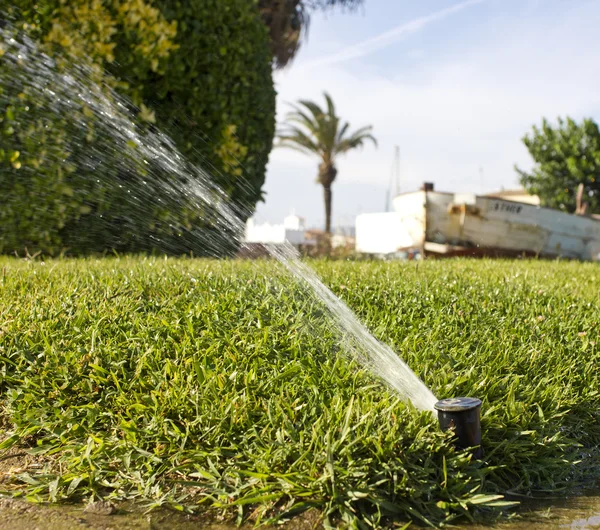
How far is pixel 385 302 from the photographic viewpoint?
12.8 ft

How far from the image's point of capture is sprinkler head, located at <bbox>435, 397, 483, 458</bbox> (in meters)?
2.35

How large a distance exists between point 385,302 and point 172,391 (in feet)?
5.29

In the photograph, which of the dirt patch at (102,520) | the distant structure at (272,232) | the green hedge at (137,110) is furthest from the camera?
the distant structure at (272,232)

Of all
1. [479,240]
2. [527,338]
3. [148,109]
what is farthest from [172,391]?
[479,240]

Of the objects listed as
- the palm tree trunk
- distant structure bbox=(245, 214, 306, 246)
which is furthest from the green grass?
the palm tree trunk

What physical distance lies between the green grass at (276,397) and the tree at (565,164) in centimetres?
2467

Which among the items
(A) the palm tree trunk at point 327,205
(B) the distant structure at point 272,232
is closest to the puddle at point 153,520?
(B) the distant structure at point 272,232

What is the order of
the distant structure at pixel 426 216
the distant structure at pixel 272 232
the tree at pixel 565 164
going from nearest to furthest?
1. the distant structure at pixel 272 232
2. the distant structure at pixel 426 216
3. the tree at pixel 565 164

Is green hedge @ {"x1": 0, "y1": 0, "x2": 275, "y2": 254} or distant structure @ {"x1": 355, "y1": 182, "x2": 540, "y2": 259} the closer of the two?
green hedge @ {"x1": 0, "y1": 0, "x2": 275, "y2": 254}

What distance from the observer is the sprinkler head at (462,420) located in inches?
92.6

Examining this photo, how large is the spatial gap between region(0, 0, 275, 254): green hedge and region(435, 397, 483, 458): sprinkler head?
4.52 m

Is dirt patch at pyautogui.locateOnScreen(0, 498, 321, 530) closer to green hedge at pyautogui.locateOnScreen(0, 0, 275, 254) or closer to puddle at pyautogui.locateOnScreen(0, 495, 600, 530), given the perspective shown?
puddle at pyautogui.locateOnScreen(0, 495, 600, 530)

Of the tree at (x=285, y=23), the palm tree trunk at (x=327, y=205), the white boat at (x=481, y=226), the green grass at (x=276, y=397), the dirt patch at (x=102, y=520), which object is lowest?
the dirt patch at (x=102, y=520)

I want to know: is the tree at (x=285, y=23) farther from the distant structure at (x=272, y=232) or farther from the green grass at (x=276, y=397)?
the green grass at (x=276, y=397)
